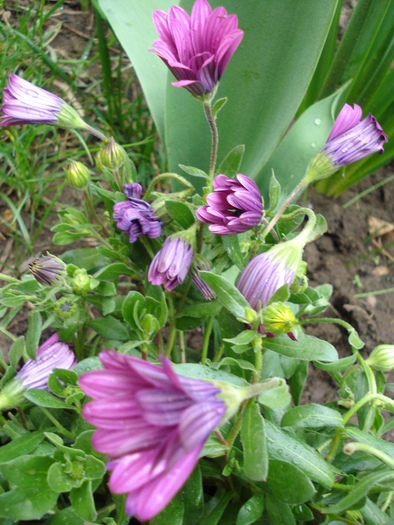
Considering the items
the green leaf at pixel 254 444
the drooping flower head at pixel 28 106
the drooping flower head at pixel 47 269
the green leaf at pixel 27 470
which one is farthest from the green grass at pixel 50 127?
the green leaf at pixel 254 444

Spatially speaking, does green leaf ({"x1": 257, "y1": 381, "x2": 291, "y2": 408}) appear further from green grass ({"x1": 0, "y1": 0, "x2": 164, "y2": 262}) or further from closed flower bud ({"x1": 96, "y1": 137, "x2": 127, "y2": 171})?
green grass ({"x1": 0, "y1": 0, "x2": 164, "y2": 262})

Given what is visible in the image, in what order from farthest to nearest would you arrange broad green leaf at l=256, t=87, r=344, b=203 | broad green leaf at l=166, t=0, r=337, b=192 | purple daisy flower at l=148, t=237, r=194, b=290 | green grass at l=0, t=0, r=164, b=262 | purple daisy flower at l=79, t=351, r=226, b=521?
green grass at l=0, t=0, r=164, b=262 → broad green leaf at l=256, t=87, r=344, b=203 → broad green leaf at l=166, t=0, r=337, b=192 → purple daisy flower at l=148, t=237, r=194, b=290 → purple daisy flower at l=79, t=351, r=226, b=521

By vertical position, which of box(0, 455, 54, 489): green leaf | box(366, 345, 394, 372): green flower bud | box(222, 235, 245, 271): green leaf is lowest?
box(0, 455, 54, 489): green leaf

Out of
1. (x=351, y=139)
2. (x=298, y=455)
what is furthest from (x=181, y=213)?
(x=298, y=455)

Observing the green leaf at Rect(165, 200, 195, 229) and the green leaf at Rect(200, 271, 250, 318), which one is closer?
the green leaf at Rect(200, 271, 250, 318)

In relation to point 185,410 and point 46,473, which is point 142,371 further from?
point 46,473

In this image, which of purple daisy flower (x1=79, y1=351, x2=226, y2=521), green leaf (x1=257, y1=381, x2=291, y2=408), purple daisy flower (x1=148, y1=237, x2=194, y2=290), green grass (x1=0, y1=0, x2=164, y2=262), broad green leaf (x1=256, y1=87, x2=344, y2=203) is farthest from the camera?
green grass (x1=0, y1=0, x2=164, y2=262)

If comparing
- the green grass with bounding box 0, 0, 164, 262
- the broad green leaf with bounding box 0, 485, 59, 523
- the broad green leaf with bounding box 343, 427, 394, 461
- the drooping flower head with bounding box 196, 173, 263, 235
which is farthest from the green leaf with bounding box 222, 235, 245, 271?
the green grass with bounding box 0, 0, 164, 262
